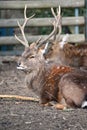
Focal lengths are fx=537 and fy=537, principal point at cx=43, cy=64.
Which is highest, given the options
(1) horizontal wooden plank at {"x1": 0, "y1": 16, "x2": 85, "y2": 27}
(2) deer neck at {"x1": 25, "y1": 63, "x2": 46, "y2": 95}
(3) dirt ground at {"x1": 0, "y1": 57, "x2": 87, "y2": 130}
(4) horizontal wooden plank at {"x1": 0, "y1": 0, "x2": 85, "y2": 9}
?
(4) horizontal wooden plank at {"x1": 0, "y1": 0, "x2": 85, "y2": 9}

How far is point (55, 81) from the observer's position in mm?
7875

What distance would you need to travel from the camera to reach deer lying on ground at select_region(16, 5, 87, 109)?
7.48 metres

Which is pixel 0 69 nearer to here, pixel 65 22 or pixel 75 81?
pixel 65 22

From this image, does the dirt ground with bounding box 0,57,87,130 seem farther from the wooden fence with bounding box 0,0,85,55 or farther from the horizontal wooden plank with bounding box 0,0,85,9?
the horizontal wooden plank with bounding box 0,0,85,9

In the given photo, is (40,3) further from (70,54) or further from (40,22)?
(70,54)

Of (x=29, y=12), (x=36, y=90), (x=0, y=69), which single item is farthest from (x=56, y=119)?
(x=29, y=12)

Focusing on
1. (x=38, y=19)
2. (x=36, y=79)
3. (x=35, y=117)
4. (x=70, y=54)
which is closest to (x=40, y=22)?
(x=38, y=19)

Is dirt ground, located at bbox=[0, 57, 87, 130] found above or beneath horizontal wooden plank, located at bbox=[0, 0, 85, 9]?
beneath

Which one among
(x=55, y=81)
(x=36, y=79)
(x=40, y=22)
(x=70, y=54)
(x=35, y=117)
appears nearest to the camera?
(x=35, y=117)

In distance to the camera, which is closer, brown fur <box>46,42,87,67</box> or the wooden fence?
brown fur <box>46,42,87,67</box>

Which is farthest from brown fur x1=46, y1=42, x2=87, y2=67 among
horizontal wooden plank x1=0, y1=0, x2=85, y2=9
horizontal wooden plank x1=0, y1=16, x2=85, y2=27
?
horizontal wooden plank x1=0, y1=0, x2=85, y2=9

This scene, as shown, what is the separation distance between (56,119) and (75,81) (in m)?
0.96

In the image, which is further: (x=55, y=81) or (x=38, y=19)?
(x=38, y=19)

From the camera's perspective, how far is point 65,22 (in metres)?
12.8
